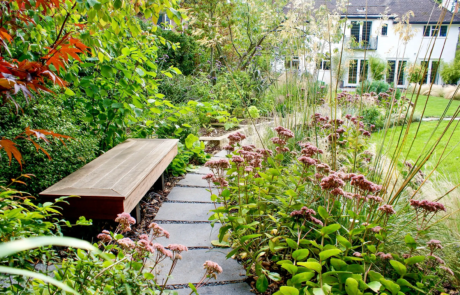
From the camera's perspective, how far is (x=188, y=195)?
2.79 meters

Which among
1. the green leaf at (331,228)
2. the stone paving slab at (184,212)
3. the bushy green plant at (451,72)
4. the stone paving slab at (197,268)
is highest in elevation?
the green leaf at (331,228)

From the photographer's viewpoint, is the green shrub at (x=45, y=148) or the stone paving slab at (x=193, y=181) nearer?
the green shrub at (x=45, y=148)

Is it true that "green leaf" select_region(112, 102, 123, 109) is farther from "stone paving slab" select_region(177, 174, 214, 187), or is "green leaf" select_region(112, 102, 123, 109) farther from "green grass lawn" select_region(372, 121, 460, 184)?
"green grass lawn" select_region(372, 121, 460, 184)

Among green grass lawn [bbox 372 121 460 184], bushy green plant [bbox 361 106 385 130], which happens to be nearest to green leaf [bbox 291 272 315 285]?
green grass lawn [bbox 372 121 460 184]

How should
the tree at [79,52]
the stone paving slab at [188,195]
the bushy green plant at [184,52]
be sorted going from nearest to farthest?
the tree at [79,52] < the stone paving slab at [188,195] < the bushy green plant at [184,52]

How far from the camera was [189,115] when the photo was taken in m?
4.08

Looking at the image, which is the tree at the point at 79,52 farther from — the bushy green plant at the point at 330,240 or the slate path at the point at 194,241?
the bushy green plant at the point at 330,240

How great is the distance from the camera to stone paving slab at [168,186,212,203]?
271cm

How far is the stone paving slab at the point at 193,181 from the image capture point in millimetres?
3064

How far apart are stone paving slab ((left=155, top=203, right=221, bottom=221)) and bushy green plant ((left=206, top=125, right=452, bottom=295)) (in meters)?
0.50

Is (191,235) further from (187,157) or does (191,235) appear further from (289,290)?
(187,157)

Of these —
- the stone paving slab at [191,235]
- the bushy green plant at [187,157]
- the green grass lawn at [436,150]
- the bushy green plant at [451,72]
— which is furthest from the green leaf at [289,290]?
the bushy green plant at [451,72]

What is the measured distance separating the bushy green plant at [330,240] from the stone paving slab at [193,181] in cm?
106

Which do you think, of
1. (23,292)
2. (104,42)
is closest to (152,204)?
(104,42)
